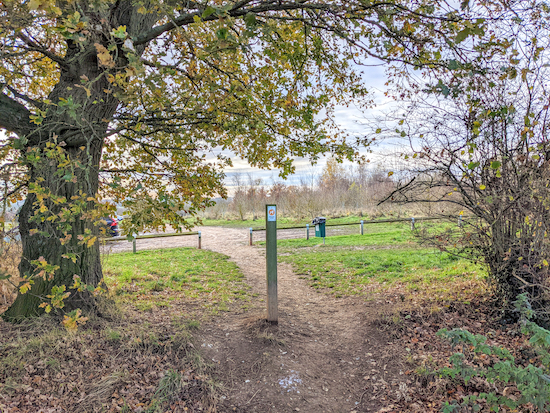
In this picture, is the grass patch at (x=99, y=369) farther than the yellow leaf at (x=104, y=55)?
Yes

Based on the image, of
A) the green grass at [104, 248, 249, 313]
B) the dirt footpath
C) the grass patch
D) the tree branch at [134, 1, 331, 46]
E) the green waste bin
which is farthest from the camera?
the green waste bin

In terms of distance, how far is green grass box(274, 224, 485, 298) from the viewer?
6574 mm

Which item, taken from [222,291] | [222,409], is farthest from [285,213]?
[222,409]

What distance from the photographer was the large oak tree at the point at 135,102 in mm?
3152

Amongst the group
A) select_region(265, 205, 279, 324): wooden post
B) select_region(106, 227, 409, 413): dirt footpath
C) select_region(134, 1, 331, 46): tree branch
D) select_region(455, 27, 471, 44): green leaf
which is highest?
select_region(134, 1, 331, 46): tree branch

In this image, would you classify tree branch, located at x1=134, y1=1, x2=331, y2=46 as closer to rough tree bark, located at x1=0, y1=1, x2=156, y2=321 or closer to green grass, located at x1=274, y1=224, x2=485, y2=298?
rough tree bark, located at x1=0, y1=1, x2=156, y2=321

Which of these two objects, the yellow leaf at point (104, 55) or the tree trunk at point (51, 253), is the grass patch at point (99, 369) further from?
the yellow leaf at point (104, 55)

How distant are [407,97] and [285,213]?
24025 mm

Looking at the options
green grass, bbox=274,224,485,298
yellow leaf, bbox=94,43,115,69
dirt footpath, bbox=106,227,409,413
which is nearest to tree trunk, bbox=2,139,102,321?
yellow leaf, bbox=94,43,115,69

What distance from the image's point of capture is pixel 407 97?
4.84 meters

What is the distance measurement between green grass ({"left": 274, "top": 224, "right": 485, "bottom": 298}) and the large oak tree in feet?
9.70

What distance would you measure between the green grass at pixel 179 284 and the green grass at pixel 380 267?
2.01m

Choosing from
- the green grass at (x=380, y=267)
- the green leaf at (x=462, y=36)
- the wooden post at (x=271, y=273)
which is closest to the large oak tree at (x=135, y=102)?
the green leaf at (x=462, y=36)

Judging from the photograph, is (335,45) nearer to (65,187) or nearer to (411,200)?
(411,200)
